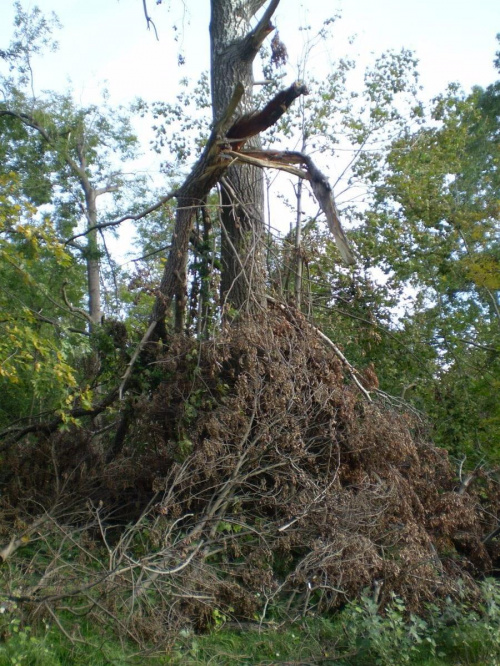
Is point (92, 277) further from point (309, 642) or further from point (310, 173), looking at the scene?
point (309, 642)

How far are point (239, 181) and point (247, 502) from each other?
403 centimetres

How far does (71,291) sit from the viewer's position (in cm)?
1662

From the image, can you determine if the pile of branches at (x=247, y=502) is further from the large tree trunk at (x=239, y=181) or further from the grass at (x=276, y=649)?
the large tree trunk at (x=239, y=181)

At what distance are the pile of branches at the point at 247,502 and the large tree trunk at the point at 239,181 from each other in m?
0.63

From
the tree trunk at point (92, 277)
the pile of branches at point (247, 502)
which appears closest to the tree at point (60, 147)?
the tree trunk at point (92, 277)

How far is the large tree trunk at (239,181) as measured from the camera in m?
7.70

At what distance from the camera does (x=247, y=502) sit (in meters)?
6.45

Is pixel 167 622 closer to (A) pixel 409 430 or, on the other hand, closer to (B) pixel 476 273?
(A) pixel 409 430

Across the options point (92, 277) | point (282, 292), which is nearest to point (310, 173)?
point (282, 292)

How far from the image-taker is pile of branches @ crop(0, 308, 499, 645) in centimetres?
546

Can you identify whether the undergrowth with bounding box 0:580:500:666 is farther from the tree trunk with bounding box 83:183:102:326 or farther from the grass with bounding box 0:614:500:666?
the tree trunk with bounding box 83:183:102:326

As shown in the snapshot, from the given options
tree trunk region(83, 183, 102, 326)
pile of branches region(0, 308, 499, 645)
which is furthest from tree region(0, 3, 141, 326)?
pile of branches region(0, 308, 499, 645)

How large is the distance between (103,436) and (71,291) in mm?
9254

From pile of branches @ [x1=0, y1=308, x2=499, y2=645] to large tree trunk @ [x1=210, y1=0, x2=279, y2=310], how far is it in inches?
24.9
